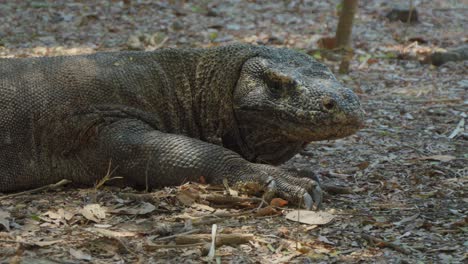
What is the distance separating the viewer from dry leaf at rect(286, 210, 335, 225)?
4.26 m

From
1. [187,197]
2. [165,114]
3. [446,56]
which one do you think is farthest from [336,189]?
[446,56]

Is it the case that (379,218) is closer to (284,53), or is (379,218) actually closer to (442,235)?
(442,235)

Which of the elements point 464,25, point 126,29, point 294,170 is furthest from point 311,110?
point 464,25

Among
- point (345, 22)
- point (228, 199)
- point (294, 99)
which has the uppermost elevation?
point (294, 99)

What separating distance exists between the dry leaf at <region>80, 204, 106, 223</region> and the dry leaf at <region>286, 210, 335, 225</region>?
109cm

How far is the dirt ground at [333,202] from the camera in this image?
3.82 m

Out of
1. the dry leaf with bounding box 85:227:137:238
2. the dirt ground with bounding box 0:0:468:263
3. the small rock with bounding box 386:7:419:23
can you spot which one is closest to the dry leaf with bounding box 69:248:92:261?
the dirt ground with bounding box 0:0:468:263

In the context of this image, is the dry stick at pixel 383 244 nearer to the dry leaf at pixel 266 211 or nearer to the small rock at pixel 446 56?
the dry leaf at pixel 266 211

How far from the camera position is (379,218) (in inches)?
173

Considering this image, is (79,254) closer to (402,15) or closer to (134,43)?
(134,43)

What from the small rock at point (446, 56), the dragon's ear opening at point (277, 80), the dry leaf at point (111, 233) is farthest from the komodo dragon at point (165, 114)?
the small rock at point (446, 56)

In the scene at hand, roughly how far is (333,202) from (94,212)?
150cm

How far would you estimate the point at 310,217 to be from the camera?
431cm

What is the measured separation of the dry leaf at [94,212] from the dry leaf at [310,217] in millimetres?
1085
